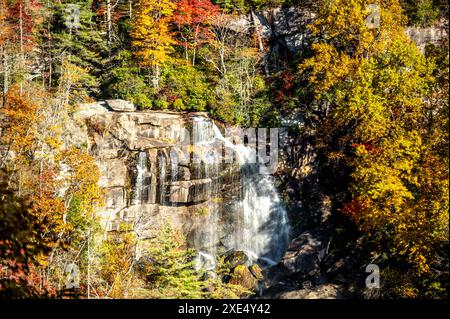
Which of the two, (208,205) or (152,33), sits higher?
(152,33)

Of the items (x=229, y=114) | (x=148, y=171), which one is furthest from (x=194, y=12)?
(x=148, y=171)

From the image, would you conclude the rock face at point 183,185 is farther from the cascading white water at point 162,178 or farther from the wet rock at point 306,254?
the wet rock at point 306,254

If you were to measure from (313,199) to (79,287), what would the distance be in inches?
594

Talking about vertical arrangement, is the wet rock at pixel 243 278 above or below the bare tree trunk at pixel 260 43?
below

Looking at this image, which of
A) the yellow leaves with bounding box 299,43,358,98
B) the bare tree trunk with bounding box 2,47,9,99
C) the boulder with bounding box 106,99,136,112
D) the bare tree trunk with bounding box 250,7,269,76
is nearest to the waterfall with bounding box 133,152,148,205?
the boulder with bounding box 106,99,136,112

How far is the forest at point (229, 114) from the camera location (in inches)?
693

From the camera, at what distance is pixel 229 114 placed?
28.8 metres

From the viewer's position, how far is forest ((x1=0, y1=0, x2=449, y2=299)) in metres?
17.6

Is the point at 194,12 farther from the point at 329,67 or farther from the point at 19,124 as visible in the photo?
the point at 19,124

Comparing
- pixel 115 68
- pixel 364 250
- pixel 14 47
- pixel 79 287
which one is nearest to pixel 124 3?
pixel 115 68

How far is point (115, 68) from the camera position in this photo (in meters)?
29.4

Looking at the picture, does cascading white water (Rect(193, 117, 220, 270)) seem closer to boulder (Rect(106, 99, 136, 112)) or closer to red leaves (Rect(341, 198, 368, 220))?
boulder (Rect(106, 99, 136, 112))

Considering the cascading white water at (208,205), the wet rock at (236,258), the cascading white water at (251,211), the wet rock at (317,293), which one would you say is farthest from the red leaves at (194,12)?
the wet rock at (317,293)

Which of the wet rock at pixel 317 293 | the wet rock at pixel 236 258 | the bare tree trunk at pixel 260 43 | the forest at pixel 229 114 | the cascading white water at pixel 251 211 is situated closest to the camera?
the forest at pixel 229 114
